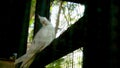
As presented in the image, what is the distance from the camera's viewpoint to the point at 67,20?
15.9 feet

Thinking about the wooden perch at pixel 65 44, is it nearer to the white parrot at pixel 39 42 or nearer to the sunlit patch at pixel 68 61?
the white parrot at pixel 39 42

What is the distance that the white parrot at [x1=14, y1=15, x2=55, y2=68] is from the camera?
4.54 ft

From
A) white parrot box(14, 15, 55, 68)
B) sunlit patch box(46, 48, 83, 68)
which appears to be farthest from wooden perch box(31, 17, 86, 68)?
sunlit patch box(46, 48, 83, 68)

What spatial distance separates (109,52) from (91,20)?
9 cm

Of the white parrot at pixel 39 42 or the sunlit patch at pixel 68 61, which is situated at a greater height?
the sunlit patch at pixel 68 61

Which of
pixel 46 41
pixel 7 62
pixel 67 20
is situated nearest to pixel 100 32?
pixel 46 41

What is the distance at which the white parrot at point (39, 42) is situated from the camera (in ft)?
4.54

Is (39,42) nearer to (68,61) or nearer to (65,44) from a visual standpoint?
(65,44)

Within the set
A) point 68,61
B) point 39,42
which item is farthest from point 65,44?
point 68,61

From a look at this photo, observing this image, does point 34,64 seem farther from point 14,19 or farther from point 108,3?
point 14,19

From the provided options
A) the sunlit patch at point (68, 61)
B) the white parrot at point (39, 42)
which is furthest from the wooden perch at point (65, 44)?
the sunlit patch at point (68, 61)

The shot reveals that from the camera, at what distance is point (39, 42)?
4.70 feet

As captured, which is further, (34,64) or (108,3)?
(34,64)

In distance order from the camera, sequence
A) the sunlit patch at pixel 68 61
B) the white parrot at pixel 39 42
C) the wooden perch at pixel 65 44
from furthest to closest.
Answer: the sunlit patch at pixel 68 61 → the white parrot at pixel 39 42 → the wooden perch at pixel 65 44
